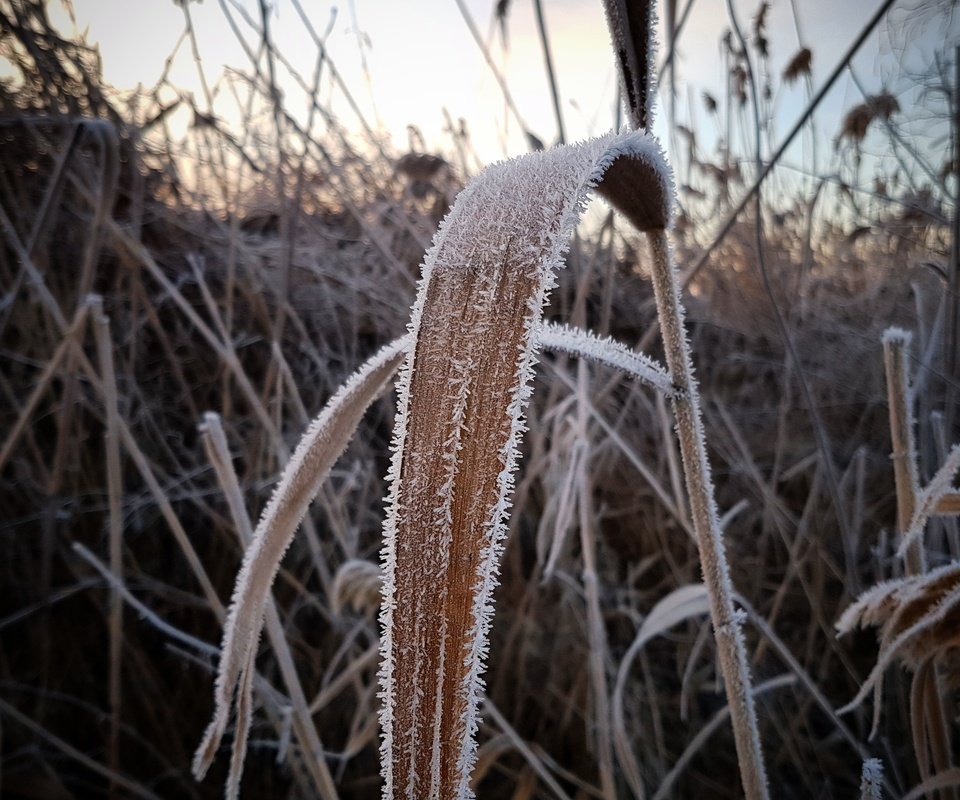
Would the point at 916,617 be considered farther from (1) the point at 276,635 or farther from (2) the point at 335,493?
(2) the point at 335,493

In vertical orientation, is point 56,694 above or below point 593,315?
below

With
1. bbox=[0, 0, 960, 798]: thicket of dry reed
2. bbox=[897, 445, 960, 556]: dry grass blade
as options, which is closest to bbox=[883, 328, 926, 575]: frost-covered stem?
bbox=[897, 445, 960, 556]: dry grass blade

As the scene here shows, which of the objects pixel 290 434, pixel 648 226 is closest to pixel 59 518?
pixel 290 434

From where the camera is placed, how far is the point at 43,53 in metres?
1.00

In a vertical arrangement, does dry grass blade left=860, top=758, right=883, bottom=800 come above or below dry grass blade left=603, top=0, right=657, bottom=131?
below

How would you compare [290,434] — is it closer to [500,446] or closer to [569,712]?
[569,712]

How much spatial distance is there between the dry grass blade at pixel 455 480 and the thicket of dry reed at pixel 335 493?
0.42 m

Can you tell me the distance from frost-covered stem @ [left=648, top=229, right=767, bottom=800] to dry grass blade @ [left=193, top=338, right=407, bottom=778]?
14cm

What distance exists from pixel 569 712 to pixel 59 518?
85 cm

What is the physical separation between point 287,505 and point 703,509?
0.21 metres

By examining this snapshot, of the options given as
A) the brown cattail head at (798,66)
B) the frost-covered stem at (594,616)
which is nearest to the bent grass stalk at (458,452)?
the frost-covered stem at (594,616)

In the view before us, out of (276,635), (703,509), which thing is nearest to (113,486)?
(276,635)

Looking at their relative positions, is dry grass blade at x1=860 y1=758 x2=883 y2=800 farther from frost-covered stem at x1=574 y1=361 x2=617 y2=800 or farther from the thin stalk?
the thin stalk

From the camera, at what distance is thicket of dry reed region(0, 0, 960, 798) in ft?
2.68
